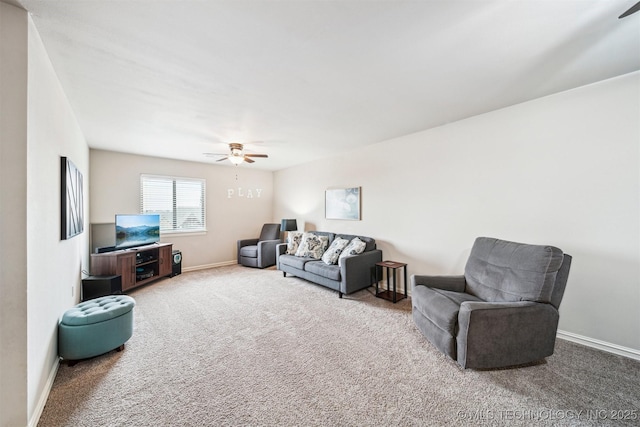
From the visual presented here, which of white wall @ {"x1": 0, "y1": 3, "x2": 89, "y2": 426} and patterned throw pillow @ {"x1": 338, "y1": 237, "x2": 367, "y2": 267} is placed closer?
white wall @ {"x1": 0, "y1": 3, "x2": 89, "y2": 426}

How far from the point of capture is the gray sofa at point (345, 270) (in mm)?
3682

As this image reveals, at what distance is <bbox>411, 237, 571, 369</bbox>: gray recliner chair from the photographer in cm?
198

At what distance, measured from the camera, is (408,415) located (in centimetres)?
161

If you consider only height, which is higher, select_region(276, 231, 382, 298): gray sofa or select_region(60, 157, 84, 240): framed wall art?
select_region(60, 157, 84, 240): framed wall art

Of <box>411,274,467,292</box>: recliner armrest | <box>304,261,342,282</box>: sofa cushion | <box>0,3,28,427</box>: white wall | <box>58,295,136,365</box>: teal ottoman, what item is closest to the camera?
<box>0,3,28,427</box>: white wall

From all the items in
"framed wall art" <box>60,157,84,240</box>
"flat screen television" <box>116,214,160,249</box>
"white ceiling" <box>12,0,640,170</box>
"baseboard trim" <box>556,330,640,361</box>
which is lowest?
"baseboard trim" <box>556,330,640,361</box>

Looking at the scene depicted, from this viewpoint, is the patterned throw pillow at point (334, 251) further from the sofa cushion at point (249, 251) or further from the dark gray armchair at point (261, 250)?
the sofa cushion at point (249, 251)

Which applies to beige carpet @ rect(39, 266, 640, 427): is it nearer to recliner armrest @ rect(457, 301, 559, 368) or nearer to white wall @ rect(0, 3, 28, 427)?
recliner armrest @ rect(457, 301, 559, 368)

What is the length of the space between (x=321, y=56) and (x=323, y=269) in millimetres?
3024

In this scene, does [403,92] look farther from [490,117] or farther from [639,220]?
[639,220]

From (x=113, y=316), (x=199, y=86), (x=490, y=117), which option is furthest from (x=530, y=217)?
(x=113, y=316)

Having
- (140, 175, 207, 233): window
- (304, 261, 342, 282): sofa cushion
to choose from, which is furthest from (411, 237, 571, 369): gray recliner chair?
(140, 175, 207, 233): window

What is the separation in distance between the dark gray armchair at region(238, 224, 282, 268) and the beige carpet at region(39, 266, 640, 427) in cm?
265

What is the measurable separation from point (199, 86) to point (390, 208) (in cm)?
317
